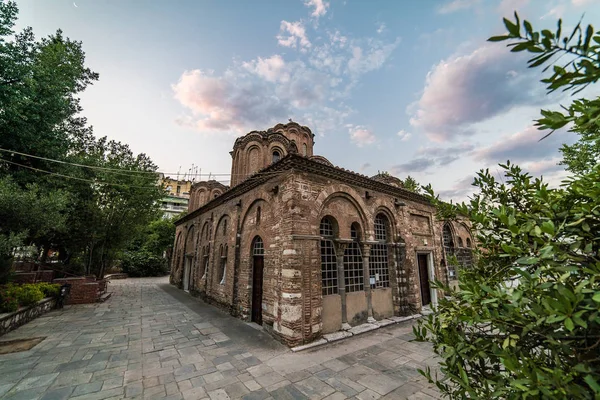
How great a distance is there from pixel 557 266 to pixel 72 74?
1739 cm

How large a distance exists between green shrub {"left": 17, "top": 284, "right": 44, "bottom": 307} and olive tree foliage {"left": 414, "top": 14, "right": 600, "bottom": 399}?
1312 cm

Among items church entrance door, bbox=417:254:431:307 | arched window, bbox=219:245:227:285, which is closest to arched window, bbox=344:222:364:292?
church entrance door, bbox=417:254:431:307

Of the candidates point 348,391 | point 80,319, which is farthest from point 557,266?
point 80,319

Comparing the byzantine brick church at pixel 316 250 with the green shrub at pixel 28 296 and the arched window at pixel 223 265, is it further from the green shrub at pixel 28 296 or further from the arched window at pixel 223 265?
the green shrub at pixel 28 296

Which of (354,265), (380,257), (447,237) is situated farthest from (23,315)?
(447,237)

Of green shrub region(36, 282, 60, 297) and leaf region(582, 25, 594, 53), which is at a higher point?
leaf region(582, 25, 594, 53)

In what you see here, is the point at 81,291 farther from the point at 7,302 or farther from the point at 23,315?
the point at 7,302

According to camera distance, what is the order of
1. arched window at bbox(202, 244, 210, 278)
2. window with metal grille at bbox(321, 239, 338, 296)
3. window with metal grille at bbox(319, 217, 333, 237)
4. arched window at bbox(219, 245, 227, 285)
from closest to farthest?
window with metal grille at bbox(321, 239, 338, 296), window with metal grille at bbox(319, 217, 333, 237), arched window at bbox(219, 245, 227, 285), arched window at bbox(202, 244, 210, 278)

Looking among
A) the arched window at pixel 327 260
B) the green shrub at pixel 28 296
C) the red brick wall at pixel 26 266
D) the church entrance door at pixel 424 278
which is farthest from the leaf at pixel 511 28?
the red brick wall at pixel 26 266

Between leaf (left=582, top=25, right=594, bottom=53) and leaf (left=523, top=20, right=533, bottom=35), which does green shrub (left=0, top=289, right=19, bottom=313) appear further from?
leaf (left=582, top=25, right=594, bottom=53)

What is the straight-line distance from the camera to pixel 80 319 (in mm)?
9070

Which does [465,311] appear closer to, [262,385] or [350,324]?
[262,385]

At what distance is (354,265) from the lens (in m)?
8.57

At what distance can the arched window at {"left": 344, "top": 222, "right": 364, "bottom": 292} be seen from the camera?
27.2ft
